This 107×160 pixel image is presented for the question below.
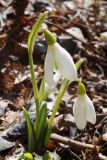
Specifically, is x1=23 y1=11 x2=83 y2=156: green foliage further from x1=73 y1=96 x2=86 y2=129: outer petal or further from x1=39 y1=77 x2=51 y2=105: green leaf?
x1=73 y1=96 x2=86 y2=129: outer petal

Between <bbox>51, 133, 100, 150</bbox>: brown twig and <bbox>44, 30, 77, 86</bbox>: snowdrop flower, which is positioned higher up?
<bbox>44, 30, 77, 86</bbox>: snowdrop flower

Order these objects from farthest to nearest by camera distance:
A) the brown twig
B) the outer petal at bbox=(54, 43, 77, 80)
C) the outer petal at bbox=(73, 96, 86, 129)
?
the brown twig < the outer petal at bbox=(73, 96, 86, 129) < the outer petal at bbox=(54, 43, 77, 80)

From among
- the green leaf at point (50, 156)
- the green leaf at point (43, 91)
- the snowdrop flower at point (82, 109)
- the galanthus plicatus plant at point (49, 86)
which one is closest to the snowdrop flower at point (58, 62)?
the galanthus plicatus plant at point (49, 86)

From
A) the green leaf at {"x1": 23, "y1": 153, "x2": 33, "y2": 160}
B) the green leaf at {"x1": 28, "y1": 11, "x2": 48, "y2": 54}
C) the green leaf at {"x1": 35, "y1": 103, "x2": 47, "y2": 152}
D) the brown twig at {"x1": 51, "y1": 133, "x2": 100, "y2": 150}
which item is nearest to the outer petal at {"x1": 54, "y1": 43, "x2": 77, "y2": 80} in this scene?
the green leaf at {"x1": 28, "y1": 11, "x2": 48, "y2": 54}

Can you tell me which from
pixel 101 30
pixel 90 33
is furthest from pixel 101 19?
pixel 90 33

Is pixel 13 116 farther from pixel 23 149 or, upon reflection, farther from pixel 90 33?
pixel 90 33

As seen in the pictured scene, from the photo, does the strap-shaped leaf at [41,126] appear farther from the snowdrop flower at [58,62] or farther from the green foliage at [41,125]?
the snowdrop flower at [58,62]

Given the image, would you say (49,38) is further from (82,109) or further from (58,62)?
(82,109)

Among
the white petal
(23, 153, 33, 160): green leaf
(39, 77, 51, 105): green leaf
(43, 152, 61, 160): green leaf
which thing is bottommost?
(43, 152, 61, 160): green leaf
